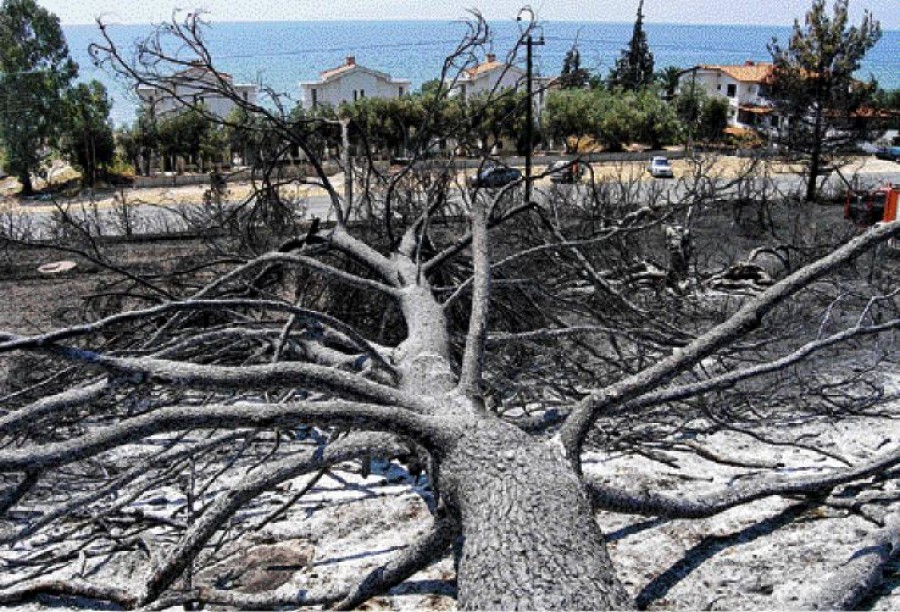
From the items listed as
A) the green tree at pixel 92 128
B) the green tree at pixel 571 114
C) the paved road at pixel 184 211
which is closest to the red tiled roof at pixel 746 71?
the green tree at pixel 571 114

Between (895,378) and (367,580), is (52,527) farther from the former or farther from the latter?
(895,378)

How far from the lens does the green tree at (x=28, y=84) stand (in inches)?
1134

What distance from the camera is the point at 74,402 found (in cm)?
273

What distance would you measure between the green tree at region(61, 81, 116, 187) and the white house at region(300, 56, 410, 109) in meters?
11.3

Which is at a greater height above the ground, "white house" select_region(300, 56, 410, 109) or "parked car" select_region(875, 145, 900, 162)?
"white house" select_region(300, 56, 410, 109)

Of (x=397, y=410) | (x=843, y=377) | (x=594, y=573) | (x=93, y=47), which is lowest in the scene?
(x=843, y=377)

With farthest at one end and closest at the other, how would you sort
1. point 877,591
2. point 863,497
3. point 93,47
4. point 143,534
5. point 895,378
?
point 895,378, point 93,47, point 143,534, point 863,497, point 877,591

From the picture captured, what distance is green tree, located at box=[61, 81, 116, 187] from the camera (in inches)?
1147

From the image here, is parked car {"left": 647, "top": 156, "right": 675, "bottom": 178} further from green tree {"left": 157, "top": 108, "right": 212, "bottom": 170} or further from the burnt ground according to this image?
the burnt ground

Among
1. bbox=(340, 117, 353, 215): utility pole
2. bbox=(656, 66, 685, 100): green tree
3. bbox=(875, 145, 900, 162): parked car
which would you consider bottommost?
bbox=(875, 145, 900, 162): parked car

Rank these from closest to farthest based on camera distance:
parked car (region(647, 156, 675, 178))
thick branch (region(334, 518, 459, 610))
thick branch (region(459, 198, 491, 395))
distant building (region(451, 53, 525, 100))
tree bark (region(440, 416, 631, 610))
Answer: tree bark (region(440, 416, 631, 610)) → thick branch (region(334, 518, 459, 610)) → thick branch (region(459, 198, 491, 395)) → distant building (region(451, 53, 525, 100)) → parked car (region(647, 156, 675, 178))

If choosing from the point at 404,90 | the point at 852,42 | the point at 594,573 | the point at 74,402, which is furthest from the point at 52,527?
the point at 404,90

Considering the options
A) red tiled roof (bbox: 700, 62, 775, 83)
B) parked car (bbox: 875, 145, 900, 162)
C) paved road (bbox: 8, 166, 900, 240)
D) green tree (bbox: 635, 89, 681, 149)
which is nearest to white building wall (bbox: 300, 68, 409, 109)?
green tree (bbox: 635, 89, 681, 149)

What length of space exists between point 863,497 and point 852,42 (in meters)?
21.1
